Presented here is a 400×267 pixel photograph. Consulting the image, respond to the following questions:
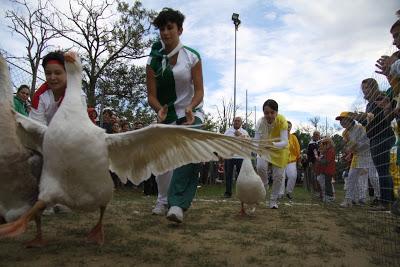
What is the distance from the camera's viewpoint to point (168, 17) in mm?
4770

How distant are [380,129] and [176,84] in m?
2.48

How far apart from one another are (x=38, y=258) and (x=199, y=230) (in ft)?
5.95

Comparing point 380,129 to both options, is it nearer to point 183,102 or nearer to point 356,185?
point 183,102

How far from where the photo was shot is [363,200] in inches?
265

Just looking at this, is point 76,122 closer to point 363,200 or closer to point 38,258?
point 38,258

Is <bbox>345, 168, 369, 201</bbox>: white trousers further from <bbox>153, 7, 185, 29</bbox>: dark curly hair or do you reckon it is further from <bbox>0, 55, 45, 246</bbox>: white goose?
<bbox>0, 55, 45, 246</bbox>: white goose

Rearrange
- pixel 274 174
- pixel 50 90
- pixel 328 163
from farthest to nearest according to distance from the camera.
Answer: pixel 328 163 < pixel 274 174 < pixel 50 90

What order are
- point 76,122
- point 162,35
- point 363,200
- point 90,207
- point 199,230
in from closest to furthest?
point 76,122 < point 90,207 < point 199,230 < point 162,35 < point 363,200

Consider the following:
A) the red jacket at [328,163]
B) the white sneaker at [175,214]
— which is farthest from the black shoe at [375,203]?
the white sneaker at [175,214]

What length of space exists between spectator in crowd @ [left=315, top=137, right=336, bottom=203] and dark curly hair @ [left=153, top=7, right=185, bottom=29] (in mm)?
4447

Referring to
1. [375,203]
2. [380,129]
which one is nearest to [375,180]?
[375,203]

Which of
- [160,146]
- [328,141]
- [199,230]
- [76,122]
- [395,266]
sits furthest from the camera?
[328,141]

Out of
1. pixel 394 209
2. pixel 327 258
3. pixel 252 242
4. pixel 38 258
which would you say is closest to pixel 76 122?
pixel 38 258

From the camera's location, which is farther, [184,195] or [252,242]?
[184,195]
